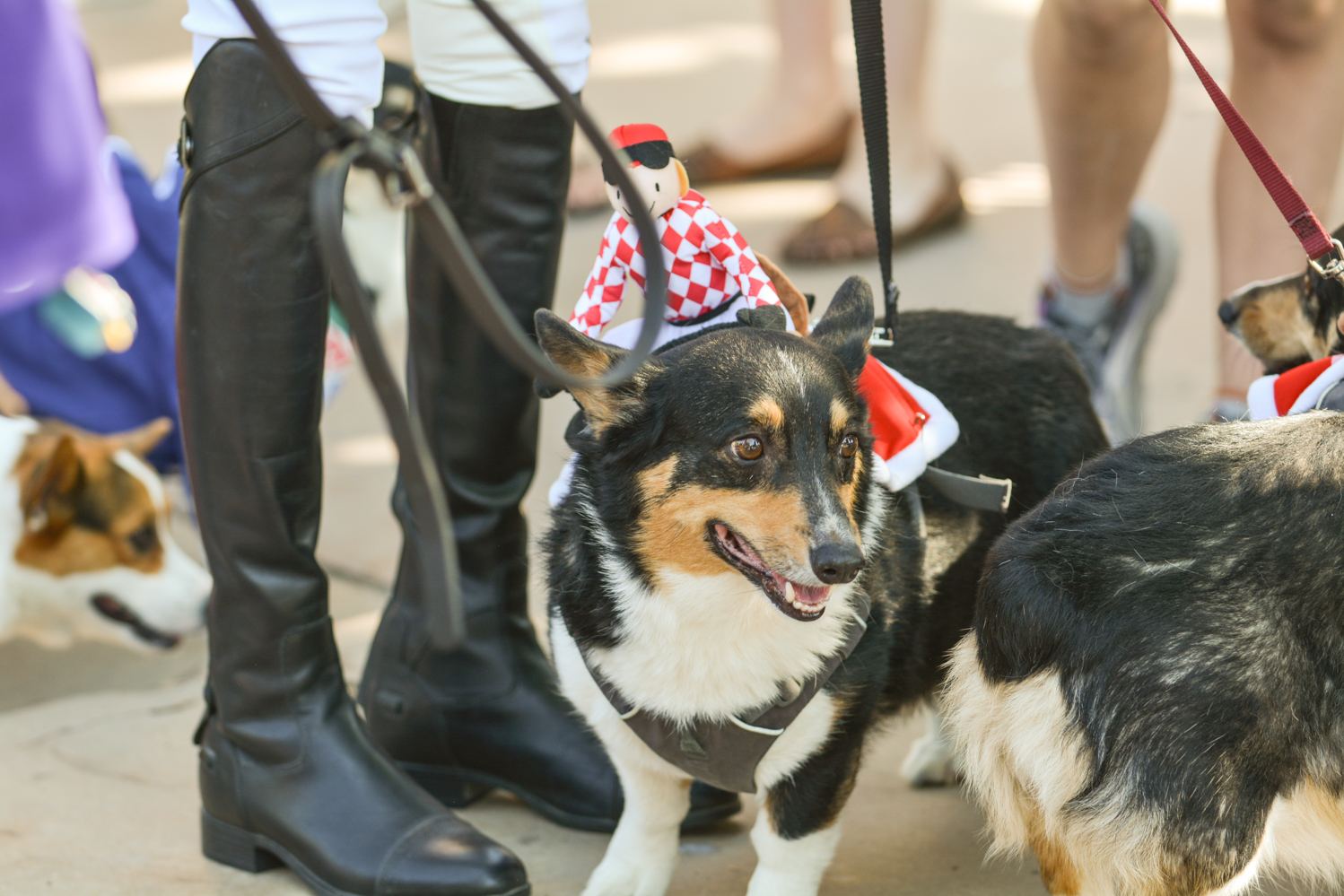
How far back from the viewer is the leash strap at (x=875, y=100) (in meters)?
1.97

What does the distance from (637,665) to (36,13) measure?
2.53 m

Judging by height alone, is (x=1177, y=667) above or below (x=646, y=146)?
below

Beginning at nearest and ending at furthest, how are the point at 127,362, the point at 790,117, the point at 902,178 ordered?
the point at 127,362 → the point at 902,178 → the point at 790,117

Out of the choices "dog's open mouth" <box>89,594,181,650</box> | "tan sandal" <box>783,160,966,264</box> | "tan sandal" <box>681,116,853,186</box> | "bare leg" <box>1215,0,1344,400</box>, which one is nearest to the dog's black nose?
"bare leg" <box>1215,0,1344,400</box>

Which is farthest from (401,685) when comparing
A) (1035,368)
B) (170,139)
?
(170,139)

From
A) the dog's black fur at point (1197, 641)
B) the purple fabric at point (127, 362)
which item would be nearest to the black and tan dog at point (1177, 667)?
the dog's black fur at point (1197, 641)

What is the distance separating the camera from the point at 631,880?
6.73 ft

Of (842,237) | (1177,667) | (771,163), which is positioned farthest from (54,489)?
(771,163)

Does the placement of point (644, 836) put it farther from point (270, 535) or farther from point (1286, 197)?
point (1286, 197)

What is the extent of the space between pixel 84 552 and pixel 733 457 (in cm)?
188

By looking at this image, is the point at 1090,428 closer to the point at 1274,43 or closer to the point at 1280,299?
the point at 1280,299

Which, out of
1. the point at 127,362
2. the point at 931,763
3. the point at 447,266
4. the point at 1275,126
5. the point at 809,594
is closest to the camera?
the point at 447,266

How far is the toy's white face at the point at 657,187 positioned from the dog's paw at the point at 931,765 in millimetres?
1134

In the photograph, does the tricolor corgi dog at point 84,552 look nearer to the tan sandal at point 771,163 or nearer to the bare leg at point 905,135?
the bare leg at point 905,135
